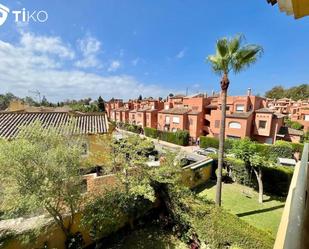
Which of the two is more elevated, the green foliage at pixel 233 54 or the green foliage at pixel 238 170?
the green foliage at pixel 233 54

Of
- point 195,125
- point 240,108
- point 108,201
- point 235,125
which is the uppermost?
point 240,108

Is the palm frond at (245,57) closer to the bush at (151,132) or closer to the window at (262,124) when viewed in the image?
the window at (262,124)

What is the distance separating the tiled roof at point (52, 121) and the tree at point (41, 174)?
520cm

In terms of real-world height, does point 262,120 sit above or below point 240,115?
below

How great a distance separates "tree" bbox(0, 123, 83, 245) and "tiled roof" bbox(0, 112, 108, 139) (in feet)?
17.1

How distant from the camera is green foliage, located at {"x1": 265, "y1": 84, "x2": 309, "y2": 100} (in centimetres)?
8721

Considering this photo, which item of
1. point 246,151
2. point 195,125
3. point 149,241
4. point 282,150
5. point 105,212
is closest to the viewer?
point 105,212

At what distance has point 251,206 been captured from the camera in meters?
13.2

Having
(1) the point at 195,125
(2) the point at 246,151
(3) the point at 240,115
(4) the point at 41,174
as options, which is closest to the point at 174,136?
(1) the point at 195,125

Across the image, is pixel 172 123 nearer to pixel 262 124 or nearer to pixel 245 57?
pixel 262 124

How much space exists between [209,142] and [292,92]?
8244cm

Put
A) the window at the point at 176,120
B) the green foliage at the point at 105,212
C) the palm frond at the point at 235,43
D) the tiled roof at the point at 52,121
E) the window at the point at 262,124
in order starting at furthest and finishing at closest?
the window at the point at 176,120, the window at the point at 262,124, the tiled roof at the point at 52,121, the palm frond at the point at 235,43, the green foliage at the point at 105,212

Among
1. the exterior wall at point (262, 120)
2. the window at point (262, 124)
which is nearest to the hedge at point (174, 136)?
the exterior wall at point (262, 120)

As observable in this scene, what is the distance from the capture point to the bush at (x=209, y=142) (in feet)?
109
